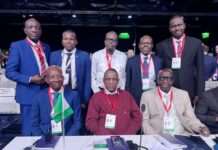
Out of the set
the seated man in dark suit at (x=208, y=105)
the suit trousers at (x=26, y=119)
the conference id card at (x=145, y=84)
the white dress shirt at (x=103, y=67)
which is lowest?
the suit trousers at (x=26, y=119)

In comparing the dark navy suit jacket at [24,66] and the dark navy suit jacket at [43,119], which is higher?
the dark navy suit jacket at [24,66]

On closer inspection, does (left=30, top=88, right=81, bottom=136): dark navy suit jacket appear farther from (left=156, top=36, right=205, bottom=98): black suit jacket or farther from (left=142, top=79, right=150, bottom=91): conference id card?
(left=156, top=36, right=205, bottom=98): black suit jacket

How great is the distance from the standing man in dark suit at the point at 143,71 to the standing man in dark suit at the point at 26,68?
111cm

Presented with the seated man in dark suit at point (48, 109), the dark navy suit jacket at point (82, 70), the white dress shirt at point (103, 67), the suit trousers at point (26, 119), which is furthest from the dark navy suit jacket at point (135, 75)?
the suit trousers at point (26, 119)

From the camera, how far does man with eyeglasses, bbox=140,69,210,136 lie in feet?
8.59

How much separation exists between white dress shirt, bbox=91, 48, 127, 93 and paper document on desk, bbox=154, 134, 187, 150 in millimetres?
1553

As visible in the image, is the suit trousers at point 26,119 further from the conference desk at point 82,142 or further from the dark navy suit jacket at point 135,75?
the dark navy suit jacket at point 135,75

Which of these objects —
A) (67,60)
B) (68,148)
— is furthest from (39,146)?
(67,60)

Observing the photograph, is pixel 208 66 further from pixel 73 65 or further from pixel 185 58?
pixel 73 65

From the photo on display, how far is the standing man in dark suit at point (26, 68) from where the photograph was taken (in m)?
2.88

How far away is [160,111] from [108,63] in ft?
3.61

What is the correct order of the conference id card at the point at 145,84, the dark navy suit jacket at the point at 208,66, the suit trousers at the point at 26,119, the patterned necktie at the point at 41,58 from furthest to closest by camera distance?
the dark navy suit jacket at the point at 208,66
the conference id card at the point at 145,84
the patterned necktie at the point at 41,58
the suit trousers at the point at 26,119

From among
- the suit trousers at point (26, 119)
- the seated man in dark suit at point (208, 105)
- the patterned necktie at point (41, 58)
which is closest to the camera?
the seated man in dark suit at point (208, 105)

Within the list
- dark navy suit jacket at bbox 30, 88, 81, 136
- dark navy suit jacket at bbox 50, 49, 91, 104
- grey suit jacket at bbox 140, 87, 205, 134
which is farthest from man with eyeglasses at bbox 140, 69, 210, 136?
dark navy suit jacket at bbox 50, 49, 91, 104
